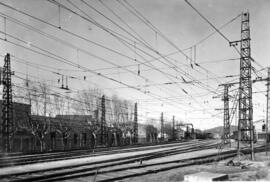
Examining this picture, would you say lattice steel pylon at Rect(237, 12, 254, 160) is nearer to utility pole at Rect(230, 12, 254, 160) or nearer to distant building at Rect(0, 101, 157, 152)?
utility pole at Rect(230, 12, 254, 160)

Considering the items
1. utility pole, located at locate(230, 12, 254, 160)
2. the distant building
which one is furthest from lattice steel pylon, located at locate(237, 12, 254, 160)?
the distant building

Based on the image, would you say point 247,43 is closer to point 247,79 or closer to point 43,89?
point 247,79

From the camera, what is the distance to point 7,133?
32.2m

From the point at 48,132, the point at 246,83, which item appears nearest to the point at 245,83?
the point at 246,83

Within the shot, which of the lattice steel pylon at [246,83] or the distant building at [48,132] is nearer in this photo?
the lattice steel pylon at [246,83]

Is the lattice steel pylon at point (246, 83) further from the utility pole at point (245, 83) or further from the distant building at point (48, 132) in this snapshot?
the distant building at point (48, 132)

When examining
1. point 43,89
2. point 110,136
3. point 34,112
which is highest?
point 43,89

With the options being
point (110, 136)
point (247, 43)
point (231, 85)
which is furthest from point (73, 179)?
point (110, 136)

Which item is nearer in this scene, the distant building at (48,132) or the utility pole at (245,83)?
the utility pole at (245,83)

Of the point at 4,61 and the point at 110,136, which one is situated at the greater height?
the point at 4,61

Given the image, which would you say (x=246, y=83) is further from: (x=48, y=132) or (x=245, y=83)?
(x=48, y=132)

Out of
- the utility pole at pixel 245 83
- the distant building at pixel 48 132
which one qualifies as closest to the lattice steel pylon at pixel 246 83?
the utility pole at pixel 245 83

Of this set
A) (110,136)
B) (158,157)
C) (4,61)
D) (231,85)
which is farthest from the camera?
(110,136)

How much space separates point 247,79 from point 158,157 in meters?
9.98
